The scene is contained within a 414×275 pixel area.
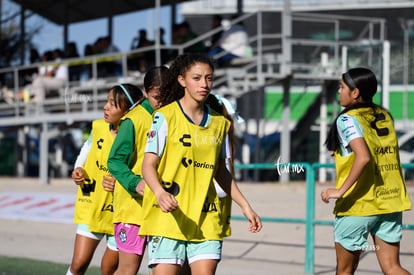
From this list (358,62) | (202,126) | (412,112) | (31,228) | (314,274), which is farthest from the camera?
(412,112)

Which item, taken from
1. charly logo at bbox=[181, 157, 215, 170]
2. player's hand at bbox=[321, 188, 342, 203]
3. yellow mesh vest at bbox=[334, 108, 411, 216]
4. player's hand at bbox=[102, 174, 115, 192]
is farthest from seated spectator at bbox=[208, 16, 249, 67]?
charly logo at bbox=[181, 157, 215, 170]

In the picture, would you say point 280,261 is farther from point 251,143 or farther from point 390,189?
point 251,143

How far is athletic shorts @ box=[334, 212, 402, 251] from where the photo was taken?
599cm

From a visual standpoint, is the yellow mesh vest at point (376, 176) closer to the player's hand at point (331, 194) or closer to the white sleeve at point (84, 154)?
the player's hand at point (331, 194)

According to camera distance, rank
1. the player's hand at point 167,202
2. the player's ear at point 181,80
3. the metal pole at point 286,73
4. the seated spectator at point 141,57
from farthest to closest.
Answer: the seated spectator at point 141,57 < the metal pole at point 286,73 < the player's ear at point 181,80 < the player's hand at point 167,202

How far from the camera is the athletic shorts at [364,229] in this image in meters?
5.99

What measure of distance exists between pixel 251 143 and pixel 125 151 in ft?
47.9

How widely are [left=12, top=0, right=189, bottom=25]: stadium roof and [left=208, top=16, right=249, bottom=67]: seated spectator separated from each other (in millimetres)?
5892

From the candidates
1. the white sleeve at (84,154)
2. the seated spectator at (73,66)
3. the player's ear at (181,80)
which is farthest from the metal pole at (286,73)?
the player's ear at (181,80)

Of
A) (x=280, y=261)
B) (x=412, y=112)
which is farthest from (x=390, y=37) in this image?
(x=280, y=261)

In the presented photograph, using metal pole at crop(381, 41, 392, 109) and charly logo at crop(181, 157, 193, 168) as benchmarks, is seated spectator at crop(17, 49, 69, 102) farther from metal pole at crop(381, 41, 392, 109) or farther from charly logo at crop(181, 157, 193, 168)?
charly logo at crop(181, 157, 193, 168)

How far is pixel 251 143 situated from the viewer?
20.4 meters

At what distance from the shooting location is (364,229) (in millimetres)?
6020

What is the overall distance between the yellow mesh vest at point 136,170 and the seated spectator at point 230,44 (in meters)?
10.6
